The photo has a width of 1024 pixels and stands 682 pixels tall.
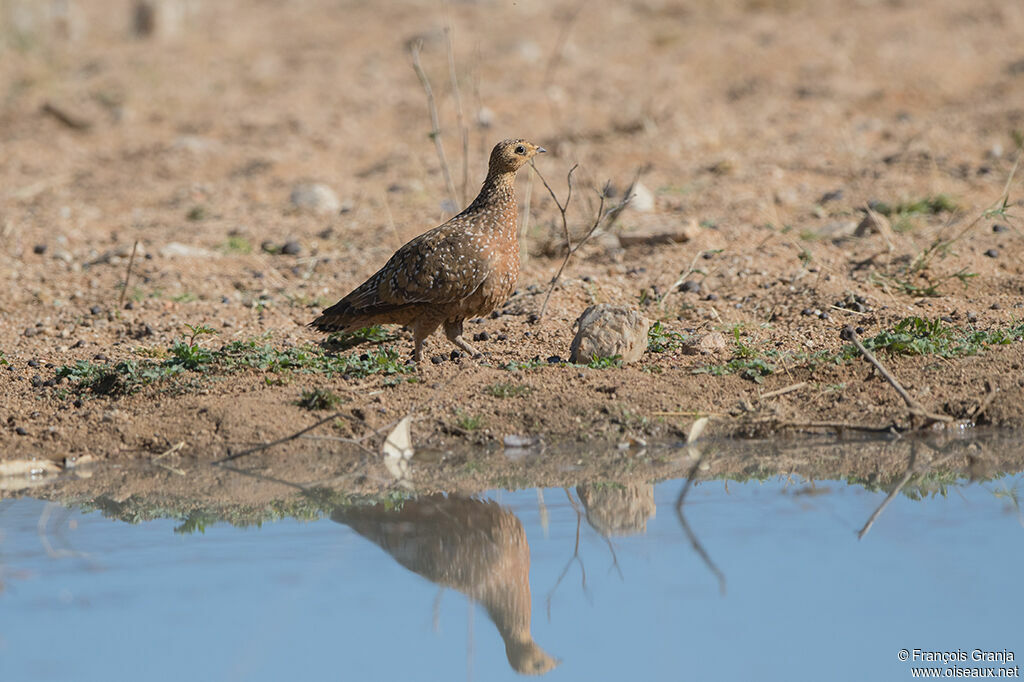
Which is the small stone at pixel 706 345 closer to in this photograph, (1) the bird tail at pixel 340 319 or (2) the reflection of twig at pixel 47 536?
(1) the bird tail at pixel 340 319

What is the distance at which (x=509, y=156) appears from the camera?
21.2 ft

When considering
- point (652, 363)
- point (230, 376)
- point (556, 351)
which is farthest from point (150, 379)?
point (652, 363)

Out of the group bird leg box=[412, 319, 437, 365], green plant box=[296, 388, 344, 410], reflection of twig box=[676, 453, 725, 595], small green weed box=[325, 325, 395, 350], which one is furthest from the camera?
small green weed box=[325, 325, 395, 350]

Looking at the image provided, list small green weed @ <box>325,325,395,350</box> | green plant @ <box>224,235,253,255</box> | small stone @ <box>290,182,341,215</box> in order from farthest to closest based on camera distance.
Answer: small stone @ <box>290,182,341,215</box>
green plant @ <box>224,235,253,255</box>
small green weed @ <box>325,325,395,350</box>

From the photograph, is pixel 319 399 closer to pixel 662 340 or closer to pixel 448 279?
pixel 448 279

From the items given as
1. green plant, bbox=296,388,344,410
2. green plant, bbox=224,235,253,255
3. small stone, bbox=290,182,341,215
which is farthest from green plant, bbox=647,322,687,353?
small stone, bbox=290,182,341,215

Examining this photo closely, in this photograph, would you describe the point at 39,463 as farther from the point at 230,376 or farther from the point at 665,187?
the point at 665,187

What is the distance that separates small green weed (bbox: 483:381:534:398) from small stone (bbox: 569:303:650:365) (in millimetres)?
498

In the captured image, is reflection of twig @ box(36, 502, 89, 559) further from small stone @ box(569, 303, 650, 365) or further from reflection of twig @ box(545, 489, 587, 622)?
small stone @ box(569, 303, 650, 365)

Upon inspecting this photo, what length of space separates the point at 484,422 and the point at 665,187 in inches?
195

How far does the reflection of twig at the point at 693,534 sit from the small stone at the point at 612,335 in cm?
101

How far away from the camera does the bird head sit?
21.2 feet

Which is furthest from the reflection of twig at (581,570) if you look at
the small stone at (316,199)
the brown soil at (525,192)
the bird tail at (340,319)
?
the small stone at (316,199)

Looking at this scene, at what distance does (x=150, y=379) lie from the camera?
594 cm
